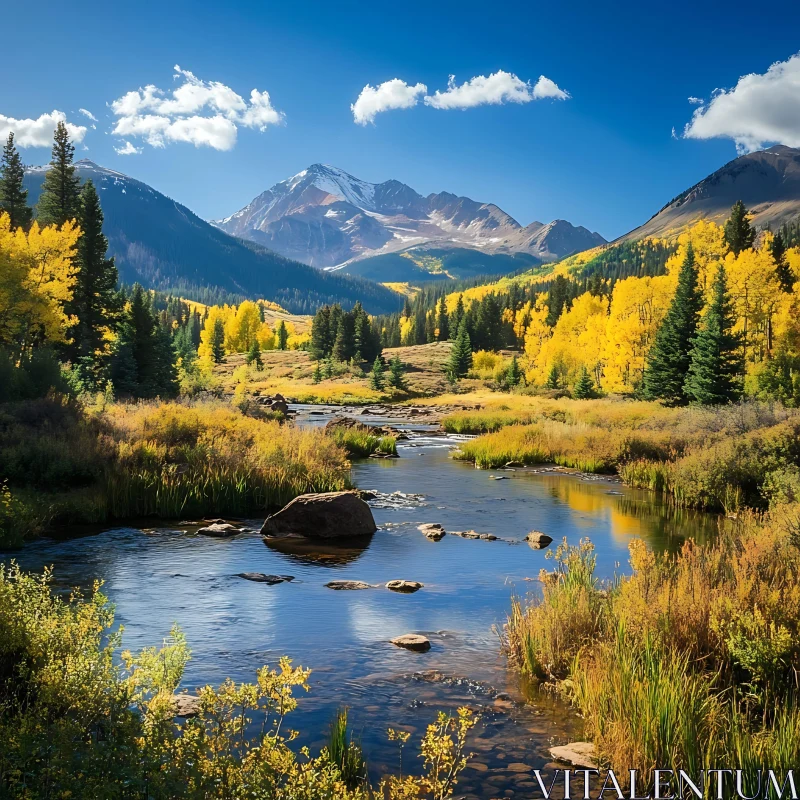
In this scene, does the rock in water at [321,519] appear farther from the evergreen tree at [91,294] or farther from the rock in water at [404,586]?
the evergreen tree at [91,294]

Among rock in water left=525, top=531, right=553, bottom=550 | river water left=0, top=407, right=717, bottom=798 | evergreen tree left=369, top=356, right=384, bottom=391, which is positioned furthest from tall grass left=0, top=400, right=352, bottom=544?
evergreen tree left=369, top=356, right=384, bottom=391

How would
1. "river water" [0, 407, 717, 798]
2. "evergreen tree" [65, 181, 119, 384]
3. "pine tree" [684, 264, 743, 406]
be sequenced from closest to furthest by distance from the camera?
"river water" [0, 407, 717, 798], "pine tree" [684, 264, 743, 406], "evergreen tree" [65, 181, 119, 384]

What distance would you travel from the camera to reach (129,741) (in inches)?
166

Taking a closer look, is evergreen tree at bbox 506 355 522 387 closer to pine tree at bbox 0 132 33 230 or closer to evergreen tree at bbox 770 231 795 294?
evergreen tree at bbox 770 231 795 294

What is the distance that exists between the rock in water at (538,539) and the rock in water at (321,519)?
384cm

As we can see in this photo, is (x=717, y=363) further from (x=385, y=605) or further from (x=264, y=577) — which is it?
(x=264, y=577)

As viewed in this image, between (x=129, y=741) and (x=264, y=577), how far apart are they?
8.36m

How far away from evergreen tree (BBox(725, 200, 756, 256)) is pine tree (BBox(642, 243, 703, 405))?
1560 cm

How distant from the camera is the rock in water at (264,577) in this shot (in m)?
12.3

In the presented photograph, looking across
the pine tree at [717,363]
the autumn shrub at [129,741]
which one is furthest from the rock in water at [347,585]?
the pine tree at [717,363]

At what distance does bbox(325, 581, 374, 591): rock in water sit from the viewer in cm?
1208

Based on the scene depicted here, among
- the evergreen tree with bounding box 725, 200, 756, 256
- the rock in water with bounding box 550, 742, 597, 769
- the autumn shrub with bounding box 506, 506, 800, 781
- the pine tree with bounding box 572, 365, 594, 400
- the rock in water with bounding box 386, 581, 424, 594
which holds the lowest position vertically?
the rock in water with bounding box 386, 581, 424, 594

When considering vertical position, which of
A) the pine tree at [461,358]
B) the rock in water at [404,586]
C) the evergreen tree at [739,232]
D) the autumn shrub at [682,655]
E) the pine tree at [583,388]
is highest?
the evergreen tree at [739,232]

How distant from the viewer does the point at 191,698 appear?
7168 mm
